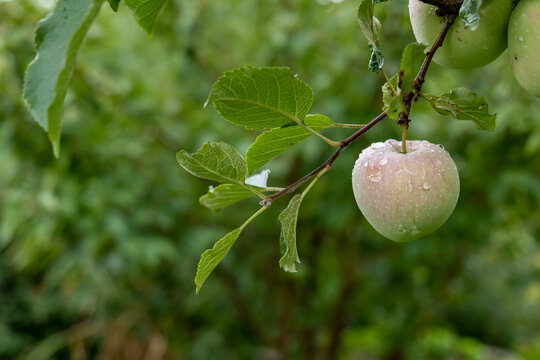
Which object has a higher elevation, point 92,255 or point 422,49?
point 422,49

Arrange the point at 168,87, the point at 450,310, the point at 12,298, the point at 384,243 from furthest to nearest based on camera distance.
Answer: the point at 450,310 → the point at 12,298 → the point at 168,87 → the point at 384,243

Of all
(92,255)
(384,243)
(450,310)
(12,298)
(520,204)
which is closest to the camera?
(92,255)

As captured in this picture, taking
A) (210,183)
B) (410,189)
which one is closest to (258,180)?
(410,189)

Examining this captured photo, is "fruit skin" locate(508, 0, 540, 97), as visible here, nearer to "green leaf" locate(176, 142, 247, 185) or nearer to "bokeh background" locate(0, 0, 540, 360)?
"green leaf" locate(176, 142, 247, 185)

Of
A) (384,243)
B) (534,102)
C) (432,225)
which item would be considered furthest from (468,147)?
(432,225)

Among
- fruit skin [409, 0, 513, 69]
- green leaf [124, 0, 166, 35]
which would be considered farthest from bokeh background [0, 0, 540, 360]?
green leaf [124, 0, 166, 35]

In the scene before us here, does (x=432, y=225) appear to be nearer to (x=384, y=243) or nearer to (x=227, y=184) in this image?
(x=227, y=184)

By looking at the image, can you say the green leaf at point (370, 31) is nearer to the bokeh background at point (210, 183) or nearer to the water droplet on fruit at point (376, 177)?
the water droplet on fruit at point (376, 177)
